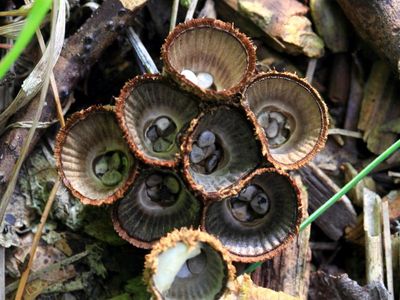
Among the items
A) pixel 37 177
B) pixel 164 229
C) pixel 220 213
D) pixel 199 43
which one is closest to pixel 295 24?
pixel 199 43

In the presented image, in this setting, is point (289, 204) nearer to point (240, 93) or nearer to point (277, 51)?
point (240, 93)

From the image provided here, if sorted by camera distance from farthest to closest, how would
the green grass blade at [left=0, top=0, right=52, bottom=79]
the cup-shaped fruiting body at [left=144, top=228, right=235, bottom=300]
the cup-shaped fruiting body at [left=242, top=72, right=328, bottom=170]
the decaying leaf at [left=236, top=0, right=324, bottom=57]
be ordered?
the decaying leaf at [left=236, top=0, right=324, bottom=57], the cup-shaped fruiting body at [left=242, top=72, right=328, bottom=170], the cup-shaped fruiting body at [left=144, top=228, right=235, bottom=300], the green grass blade at [left=0, top=0, right=52, bottom=79]

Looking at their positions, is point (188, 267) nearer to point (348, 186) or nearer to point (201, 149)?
point (201, 149)

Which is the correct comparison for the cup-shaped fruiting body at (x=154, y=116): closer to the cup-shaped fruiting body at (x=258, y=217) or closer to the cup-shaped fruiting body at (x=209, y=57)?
the cup-shaped fruiting body at (x=209, y=57)

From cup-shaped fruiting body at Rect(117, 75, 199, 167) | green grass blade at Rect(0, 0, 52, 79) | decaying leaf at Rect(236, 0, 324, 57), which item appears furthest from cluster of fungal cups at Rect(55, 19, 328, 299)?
green grass blade at Rect(0, 0, 52, 79)

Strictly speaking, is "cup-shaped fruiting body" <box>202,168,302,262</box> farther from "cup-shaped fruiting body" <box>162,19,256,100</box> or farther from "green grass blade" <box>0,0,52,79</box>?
"green grass blade" <box>0,0,52,79</box>

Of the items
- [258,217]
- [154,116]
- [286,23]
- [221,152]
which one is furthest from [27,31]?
[286,23]
